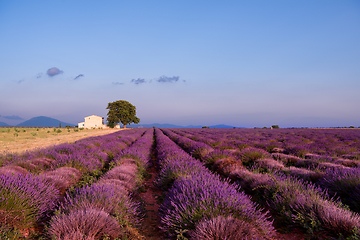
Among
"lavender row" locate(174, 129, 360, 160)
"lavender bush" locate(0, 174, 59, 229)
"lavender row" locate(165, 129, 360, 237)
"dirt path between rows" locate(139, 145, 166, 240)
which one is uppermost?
"lavender bush" locate(0, 174, 59, 229)

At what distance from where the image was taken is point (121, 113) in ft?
182

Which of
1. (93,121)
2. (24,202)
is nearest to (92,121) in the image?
(93,121)

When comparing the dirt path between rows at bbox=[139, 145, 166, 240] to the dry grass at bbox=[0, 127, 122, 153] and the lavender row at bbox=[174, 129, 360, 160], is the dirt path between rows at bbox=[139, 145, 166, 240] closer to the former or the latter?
the lavender row at bbox=[174, 129, 360, 160]

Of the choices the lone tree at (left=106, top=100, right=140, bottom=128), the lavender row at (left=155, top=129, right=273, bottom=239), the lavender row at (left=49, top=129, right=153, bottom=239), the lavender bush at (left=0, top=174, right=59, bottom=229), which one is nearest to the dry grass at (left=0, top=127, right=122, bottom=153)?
the lavender bush at (left=0, top=174, right=59, bottom=229)

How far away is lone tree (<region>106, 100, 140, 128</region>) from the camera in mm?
54347

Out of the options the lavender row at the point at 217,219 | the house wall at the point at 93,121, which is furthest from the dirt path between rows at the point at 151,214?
the house wall at the point at 93,121

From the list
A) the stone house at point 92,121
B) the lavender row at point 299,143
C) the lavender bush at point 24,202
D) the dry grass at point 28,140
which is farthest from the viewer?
the stone house at point 92,121

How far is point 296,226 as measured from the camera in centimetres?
250

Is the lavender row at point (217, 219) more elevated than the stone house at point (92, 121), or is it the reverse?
the stone house at point (92, 121)

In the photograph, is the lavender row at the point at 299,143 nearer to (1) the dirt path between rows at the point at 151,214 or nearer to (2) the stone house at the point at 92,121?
(1) the dirt path between rows at the point at 151,214

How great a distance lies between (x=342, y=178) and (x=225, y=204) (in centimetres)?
300

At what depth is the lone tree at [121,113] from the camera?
54.3m

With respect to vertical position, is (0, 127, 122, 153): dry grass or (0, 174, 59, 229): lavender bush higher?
(0, 174, 59, 229): lavender bush

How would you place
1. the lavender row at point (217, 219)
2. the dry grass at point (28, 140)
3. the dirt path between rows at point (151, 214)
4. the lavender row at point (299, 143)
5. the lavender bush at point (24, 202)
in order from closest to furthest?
1. the lavender row at point (217, 219)
2. the lavender bush at point (24, 202)
3. the dirt path between rows at point (151, 214)
4. the lavender row at point (299, 143)
5. the dry grass at point (28, 140)
